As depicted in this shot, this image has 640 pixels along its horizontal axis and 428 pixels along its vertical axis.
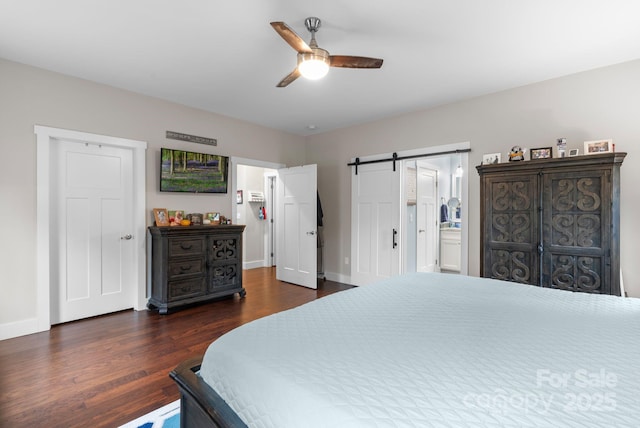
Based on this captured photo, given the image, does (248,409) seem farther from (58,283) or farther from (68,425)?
(58,283)

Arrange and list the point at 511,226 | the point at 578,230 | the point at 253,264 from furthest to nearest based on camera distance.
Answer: the point at 253,264 < the point at 511,226 < the point at 578,230

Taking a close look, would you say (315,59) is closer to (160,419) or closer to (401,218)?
(160,419)

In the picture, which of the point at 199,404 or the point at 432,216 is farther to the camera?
→ the point at 432,216

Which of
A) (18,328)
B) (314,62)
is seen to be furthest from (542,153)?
(18,328)

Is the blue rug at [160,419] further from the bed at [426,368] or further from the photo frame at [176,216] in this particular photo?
the photo frame at [176,216]

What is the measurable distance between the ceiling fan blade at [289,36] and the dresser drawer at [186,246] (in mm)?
2675

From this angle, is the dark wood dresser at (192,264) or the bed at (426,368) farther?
the dark wood dresser at (192,264)

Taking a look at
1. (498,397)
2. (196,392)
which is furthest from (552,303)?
(196,392)

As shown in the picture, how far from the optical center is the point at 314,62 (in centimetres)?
223

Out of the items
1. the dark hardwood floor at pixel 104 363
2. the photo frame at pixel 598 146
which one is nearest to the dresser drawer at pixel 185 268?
the dark hardwood floor at pixel 104 363

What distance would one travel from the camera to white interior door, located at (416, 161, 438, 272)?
5.36 metres

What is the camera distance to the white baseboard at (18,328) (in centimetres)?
290

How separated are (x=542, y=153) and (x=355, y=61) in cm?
225

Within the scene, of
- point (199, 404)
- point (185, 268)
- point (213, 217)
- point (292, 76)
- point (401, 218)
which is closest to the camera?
point (199, 404)
